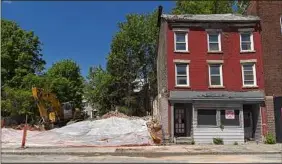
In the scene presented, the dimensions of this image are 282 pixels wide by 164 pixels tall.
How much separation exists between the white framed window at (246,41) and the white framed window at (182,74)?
4.48 meters

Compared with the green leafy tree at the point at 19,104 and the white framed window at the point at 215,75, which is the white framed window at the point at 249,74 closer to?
the white framed window at the point at 215,75

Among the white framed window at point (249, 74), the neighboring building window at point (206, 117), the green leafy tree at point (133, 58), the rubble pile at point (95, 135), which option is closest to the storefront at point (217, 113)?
the neighboring building window at point (206, 117)

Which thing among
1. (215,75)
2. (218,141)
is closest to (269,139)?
(218,141)

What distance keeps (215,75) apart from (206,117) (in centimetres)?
330

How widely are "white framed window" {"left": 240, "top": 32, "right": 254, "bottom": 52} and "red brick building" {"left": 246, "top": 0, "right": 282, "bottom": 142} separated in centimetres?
89

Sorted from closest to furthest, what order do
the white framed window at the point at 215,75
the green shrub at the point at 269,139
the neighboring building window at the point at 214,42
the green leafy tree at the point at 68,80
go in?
the green shrub at the point at 269,139 → the white framed window at the point at 215,75 → the neighboring building window at the point at 214,42 → the green leafy tree at the point at 68,80

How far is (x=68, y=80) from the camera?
65.0 metres

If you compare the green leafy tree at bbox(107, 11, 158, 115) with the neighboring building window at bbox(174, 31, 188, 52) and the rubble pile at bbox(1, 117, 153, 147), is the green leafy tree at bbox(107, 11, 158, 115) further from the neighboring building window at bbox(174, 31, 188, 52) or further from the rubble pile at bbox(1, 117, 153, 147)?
the neighboring building window at bbox(174, 31, 188, 52)

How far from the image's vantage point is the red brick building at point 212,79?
1203 inches

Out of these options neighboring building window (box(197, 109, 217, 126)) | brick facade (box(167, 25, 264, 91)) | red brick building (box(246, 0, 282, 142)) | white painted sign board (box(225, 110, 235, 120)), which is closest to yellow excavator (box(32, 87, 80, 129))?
brick facade (box(167, 25, 264, 91))

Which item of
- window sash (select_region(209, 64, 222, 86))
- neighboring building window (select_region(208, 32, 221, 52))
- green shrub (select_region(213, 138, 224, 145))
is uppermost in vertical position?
neighboring building window (select_region(208, 32, 221, 52))

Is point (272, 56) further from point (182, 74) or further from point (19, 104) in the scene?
point (19, 104)

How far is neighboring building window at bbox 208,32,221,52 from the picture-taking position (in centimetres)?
3203

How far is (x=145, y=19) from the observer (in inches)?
2276
